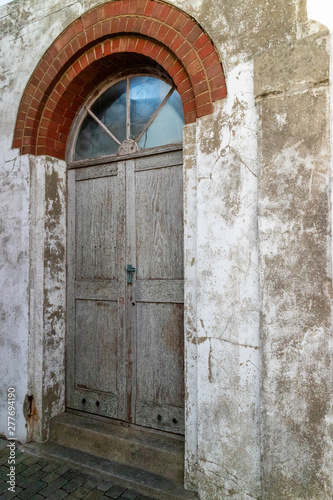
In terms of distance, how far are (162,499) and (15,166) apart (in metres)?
3.20

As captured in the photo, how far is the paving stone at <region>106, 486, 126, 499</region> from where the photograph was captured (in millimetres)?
2699

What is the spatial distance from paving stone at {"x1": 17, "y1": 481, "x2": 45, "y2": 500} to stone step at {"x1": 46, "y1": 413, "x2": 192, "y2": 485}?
47 cm

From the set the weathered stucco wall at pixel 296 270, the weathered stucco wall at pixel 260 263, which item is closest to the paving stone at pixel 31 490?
the weathered stucco wall at pixel 260 263

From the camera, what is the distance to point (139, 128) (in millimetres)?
3414

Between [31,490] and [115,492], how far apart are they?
66 cm

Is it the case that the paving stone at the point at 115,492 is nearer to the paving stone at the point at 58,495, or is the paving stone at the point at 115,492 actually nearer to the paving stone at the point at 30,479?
the paving stone at the point at 58,495

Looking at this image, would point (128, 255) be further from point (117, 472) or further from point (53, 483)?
point (53, 483)

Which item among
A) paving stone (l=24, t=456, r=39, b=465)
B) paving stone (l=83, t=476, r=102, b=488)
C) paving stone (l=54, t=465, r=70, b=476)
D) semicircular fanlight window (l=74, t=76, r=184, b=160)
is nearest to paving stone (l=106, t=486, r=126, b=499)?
paving stone (l=83, t=476, r=102, b=488)

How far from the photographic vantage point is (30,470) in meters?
3.06

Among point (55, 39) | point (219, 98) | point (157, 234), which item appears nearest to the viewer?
point (219, 98)

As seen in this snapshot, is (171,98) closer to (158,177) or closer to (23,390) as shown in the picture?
(158,177)

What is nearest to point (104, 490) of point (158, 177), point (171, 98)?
point (158, 177)

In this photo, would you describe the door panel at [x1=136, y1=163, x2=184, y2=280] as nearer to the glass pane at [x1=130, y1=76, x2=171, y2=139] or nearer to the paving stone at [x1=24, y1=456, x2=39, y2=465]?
the glass pane at [x1=130, y1=76, x2=171, y2=139]

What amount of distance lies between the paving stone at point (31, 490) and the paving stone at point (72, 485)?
19cm
